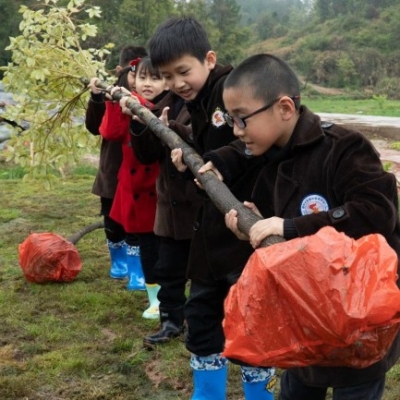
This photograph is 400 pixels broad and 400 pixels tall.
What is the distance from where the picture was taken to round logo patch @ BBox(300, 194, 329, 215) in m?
2.28

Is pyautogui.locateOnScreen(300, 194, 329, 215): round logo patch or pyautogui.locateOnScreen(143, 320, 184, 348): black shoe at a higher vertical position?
pyautogui.locateOnScreen(300, 194, 329, 215): round logo patch

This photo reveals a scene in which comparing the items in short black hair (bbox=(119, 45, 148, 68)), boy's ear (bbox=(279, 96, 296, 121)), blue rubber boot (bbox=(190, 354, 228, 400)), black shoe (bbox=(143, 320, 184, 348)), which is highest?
short black hair (bbox=(119, 45, 148, 68))

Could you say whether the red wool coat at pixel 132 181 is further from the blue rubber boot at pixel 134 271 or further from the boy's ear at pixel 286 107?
the boy's ear at pixel 286 107

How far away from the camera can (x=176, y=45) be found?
295cm

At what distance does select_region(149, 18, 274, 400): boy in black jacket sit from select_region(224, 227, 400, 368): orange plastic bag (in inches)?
39.7

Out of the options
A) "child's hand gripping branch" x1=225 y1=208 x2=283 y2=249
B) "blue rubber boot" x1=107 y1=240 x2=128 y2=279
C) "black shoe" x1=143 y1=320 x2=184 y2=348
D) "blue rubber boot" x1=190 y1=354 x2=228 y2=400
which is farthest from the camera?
"blue rubber boot" x1=107 y1=240 x2=128 y2=279

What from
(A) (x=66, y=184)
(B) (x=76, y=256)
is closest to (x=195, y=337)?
(B) (x=76, y=256)

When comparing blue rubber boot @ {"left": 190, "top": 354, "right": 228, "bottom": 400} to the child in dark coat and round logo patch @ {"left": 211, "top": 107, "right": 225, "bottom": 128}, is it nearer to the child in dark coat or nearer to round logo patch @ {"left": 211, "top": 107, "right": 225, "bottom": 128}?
the child in dark coat

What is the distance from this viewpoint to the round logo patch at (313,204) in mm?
2277

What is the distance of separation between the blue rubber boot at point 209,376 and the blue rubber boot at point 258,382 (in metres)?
0.18

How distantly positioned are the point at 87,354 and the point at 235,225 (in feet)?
5.82

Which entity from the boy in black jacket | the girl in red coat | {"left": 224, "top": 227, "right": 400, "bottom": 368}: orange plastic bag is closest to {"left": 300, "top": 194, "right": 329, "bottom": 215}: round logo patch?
{"left": 224, "top": 227, "right": 400, "bottom": 368}: orange plastic bag

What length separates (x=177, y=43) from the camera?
295 cm

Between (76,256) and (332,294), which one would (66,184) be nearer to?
(76,256)
